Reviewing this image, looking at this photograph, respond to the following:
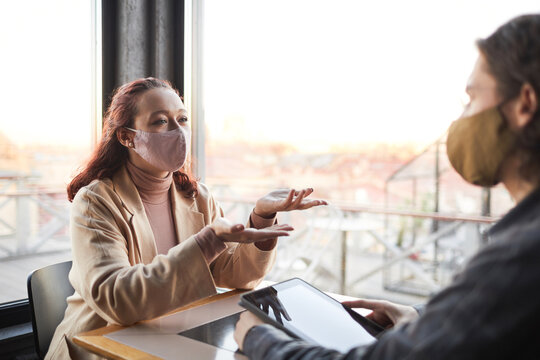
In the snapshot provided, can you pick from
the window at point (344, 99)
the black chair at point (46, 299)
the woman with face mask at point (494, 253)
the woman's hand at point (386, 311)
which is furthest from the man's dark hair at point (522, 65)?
the window at point (344, 99)

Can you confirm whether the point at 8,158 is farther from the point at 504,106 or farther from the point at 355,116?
the point at 355,116

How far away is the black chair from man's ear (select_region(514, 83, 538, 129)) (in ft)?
4.70

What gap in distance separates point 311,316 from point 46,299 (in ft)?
3.12

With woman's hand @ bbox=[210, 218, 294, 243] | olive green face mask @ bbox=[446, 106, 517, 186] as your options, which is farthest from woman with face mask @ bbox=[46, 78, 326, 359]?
olive green face mask @ bbox=[446, 106, 517, 186]

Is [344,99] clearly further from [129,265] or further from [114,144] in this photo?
[129,265]

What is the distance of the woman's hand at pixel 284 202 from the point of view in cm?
137

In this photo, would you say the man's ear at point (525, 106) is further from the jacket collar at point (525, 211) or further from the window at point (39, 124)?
the window at point (39, 124)

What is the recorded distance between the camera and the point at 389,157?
350 cm

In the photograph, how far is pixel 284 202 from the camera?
55.0 inches

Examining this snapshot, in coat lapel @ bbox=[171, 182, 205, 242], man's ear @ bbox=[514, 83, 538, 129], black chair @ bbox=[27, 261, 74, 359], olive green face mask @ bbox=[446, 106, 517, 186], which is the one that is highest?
man's ear @ bbox=[514, 83, 538, 129]

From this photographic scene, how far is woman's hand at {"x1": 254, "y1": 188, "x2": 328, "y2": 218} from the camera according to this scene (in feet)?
4.50

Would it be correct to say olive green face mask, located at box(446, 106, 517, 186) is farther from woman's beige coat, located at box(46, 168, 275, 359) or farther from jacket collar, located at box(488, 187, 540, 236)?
woman's beige coat, located at box(46, 168, 275, 359)

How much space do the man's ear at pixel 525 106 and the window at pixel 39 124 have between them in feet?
7.01

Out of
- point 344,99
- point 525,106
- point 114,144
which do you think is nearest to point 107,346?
point 114,144
